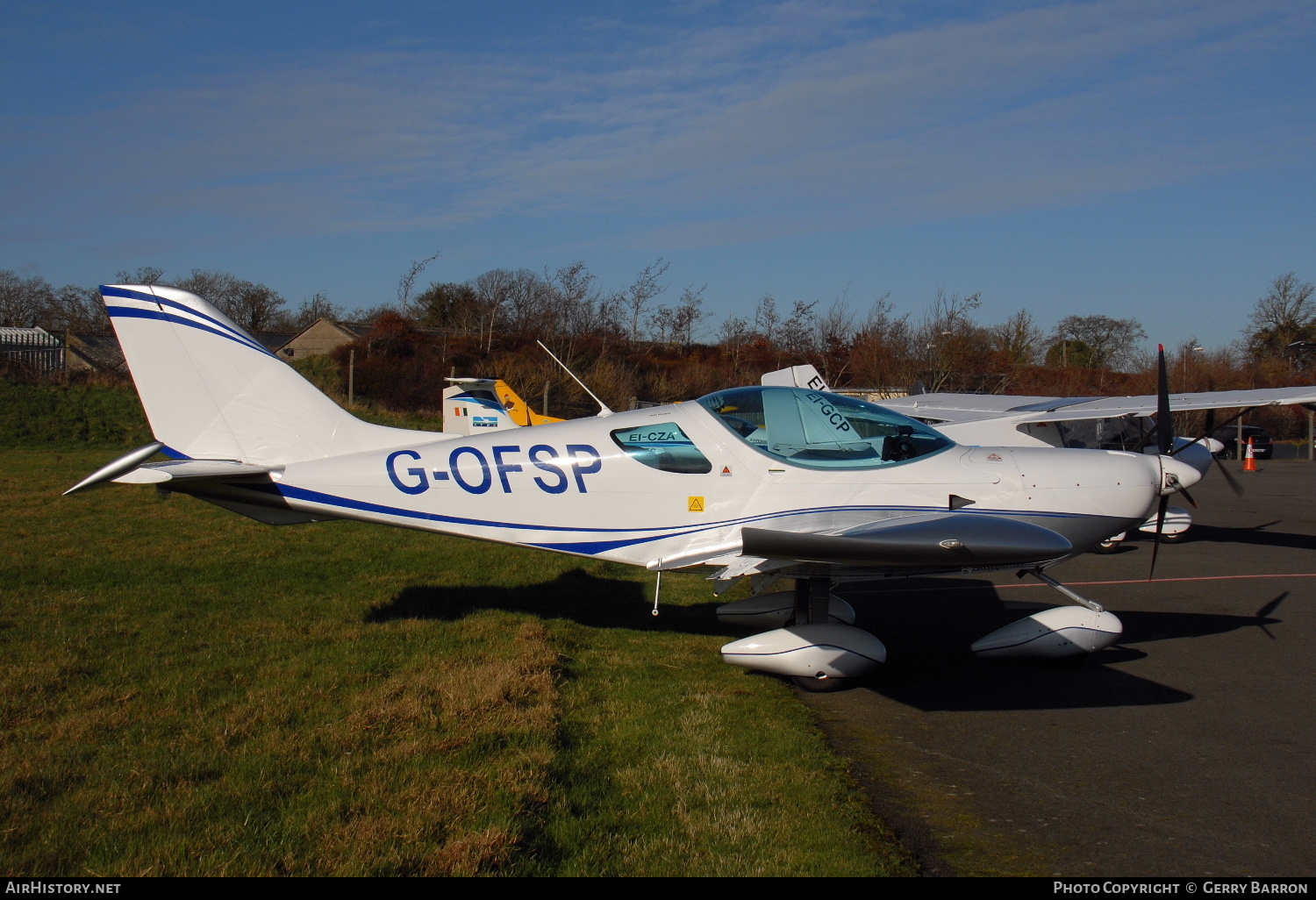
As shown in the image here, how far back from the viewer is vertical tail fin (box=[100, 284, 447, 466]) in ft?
21.2

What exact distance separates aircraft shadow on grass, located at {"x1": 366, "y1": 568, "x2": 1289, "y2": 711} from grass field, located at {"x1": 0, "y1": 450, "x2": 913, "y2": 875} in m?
0.10

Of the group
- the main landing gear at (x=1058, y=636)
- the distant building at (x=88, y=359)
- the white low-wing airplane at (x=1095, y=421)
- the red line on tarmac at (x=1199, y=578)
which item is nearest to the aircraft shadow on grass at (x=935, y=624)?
the main landing gear at (x=1058, y=636)

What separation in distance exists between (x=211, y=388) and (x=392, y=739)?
3.59 m

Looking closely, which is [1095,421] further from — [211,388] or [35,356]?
[35,356]

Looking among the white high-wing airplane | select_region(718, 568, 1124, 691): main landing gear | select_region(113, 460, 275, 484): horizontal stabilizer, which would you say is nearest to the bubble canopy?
the white high-wing airplane

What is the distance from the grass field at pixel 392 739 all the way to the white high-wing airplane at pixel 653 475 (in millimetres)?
907

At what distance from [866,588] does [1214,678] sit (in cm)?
378

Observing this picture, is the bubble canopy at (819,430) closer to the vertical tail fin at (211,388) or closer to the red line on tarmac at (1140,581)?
the vertical tail fin at (211,388)

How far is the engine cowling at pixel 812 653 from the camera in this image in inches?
228

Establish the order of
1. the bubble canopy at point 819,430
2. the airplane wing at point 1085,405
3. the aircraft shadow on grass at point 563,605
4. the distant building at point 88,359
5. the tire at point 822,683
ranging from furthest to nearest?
1. the distant building at point 88,359
2. the airplane wing at point 1085,405
3. the aircraft shadow on grass at point 563,605
4. the bubble canopy at point 819,430
5. the tire at point 822,683

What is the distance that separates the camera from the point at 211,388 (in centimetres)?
659

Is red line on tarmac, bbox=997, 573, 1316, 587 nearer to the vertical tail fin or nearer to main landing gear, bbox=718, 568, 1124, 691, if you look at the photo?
main landing gear, bbox=718, 568, 1124, 691
